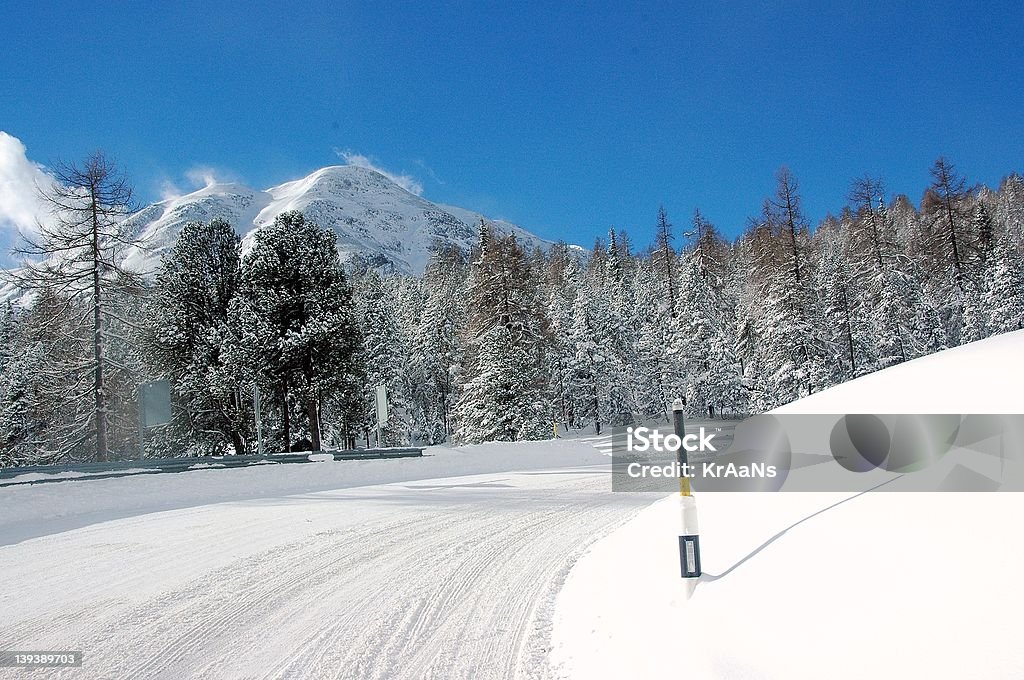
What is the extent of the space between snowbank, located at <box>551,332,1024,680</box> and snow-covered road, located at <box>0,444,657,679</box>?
75 cm

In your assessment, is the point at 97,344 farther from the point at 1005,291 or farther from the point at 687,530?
the point at 1005,291

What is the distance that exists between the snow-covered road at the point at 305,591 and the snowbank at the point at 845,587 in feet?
2.45

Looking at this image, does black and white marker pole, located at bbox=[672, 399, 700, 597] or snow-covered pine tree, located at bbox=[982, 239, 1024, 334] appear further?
snow-covered pine tree, located at bbox=[982, 239, 1024, 334]

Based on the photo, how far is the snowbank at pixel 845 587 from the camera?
7.14ft

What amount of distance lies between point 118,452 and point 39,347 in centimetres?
710

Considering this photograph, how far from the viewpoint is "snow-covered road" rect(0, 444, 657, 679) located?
391cm

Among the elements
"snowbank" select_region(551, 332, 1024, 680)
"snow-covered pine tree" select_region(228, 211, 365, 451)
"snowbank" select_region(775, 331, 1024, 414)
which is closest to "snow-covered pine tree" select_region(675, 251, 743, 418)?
"snow-covered pine tree" select_region(228, 211, 365, 451)

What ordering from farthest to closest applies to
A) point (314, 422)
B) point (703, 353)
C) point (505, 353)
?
1. point (703, 353)
2. point (505, 353)
3. point (314, 422)

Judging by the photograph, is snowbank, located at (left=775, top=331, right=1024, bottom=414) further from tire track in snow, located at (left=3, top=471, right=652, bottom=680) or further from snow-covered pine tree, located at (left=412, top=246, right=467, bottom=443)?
snow-covered pine tree, located at (left=412, top=246, right=467, bottom=443)

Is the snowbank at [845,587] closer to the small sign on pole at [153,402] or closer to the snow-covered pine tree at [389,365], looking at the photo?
the small sign on pole at [153,402]

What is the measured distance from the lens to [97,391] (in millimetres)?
20203

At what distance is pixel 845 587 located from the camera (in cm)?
268

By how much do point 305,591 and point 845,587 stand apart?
4580 millimetres

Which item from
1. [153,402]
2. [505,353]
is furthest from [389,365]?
[153,402]
